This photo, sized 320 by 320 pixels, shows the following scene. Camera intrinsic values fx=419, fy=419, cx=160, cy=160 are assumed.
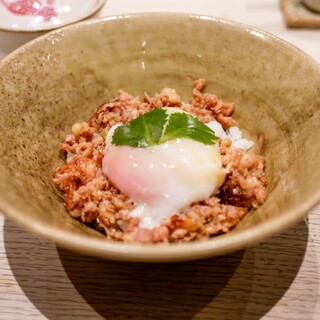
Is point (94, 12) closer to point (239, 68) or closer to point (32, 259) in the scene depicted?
point (239, 68)

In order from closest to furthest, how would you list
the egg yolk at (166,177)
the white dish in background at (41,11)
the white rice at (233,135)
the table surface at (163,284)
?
the table surface at (163,284) → the egg yolk at (166,177) → the white rice at (233,135) → the white dish in background at (41,11)

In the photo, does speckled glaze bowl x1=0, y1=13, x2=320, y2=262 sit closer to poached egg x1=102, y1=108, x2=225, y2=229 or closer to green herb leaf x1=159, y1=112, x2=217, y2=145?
poached egg x1=102, y1=108, x2=225, y2=229

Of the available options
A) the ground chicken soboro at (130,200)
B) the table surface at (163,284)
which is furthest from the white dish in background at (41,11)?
the table surface at (163,284)

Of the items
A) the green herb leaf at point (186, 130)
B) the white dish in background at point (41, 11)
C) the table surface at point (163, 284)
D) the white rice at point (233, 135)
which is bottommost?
the table surface at point (163, 284)

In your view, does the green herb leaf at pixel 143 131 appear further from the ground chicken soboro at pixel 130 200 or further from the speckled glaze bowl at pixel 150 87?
the speckled glaze bowl at pixel 150 87

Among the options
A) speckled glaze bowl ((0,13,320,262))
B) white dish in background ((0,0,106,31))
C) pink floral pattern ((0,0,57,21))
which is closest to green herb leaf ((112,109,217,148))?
speckled glaze bowl ((0,13,320,262))

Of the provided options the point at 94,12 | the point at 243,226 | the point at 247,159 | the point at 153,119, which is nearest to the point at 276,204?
the point at 243,226
